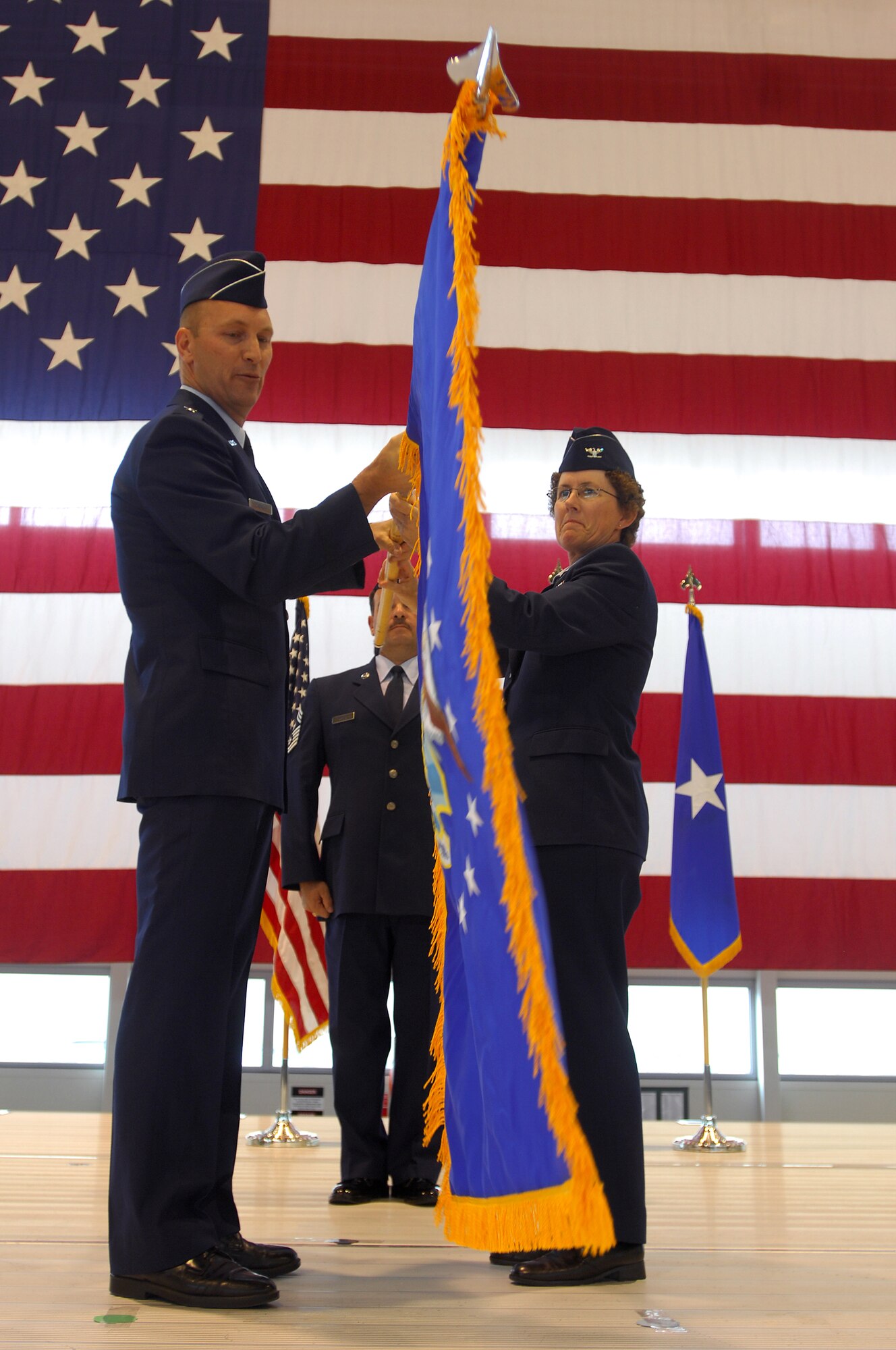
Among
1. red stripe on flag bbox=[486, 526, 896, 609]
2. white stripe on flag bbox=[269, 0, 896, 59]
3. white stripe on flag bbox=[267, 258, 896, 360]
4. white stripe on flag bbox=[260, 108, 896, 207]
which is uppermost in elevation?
white stripe on flag bbox=[269, 0, 896, 59]

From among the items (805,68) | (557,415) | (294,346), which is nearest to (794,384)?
(557,415)

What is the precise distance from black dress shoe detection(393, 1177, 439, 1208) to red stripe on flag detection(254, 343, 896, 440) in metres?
3.13

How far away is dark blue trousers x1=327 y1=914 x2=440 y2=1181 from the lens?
2.43 meters

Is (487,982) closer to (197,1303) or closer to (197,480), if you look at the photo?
(197,1303)

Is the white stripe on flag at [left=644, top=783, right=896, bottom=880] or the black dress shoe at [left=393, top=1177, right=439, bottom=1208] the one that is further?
the white stripe on flag at [left=644, top=783, right=896, bottom=880]

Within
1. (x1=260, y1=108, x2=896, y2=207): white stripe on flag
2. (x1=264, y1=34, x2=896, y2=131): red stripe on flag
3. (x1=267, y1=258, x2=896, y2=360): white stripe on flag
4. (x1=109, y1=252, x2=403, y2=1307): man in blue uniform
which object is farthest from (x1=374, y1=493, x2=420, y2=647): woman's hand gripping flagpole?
(x1=264, y1=34, x2=896, y2=131): red stripe on flag

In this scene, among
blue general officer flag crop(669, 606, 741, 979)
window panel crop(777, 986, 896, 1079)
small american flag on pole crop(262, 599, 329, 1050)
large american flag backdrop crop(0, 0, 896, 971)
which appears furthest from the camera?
window panel crop(777, 986, 896, 1079)

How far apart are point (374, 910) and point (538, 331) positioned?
307 cm

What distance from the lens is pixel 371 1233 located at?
1945 millimetres

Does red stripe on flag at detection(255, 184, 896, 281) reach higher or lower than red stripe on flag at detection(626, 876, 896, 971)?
higher

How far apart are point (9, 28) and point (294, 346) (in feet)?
6.51

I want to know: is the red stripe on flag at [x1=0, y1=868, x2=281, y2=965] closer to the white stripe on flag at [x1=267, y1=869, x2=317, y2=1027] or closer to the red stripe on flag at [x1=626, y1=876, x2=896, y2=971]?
the white stripe on flag at [x1=267, y1=869, x2=317, y2=1027]

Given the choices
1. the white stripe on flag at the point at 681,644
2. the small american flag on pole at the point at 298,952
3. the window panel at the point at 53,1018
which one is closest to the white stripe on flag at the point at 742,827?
the white stripe on flag at the point at 681,644

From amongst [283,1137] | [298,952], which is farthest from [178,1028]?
[298,952]
